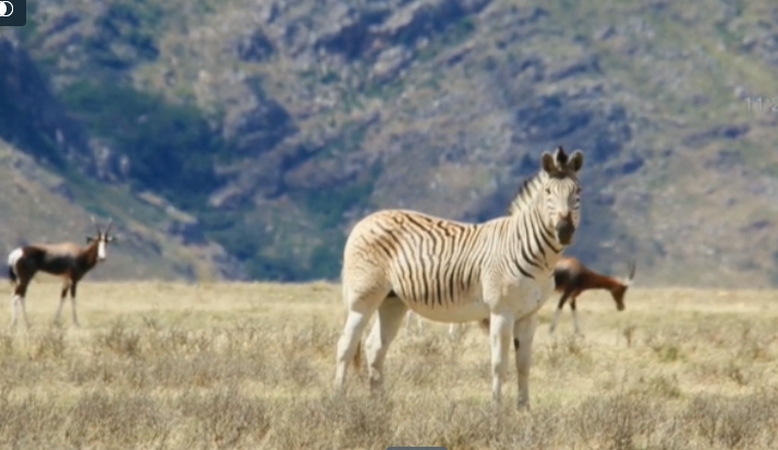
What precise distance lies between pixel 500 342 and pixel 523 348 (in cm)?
36

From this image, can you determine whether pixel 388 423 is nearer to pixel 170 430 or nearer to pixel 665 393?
pixel 170 430

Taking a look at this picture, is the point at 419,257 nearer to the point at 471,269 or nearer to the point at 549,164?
the point at 471,269

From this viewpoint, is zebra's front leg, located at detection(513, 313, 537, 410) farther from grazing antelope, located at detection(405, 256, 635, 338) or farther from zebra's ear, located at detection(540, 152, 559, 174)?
grazing antelope, located at detection(405, 256, 635, 338)

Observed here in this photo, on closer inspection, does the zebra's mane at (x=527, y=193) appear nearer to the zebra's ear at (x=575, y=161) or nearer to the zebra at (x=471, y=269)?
the zebra at (x=471, y=269)

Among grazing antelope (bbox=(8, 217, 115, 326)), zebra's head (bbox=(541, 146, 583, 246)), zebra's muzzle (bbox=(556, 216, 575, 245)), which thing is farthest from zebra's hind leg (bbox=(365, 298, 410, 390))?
grazing antelope (bbox=(8, 217, 115, 326))

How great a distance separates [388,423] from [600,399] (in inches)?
102

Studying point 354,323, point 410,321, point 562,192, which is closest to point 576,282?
point 410,321

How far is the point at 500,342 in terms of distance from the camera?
17875mm

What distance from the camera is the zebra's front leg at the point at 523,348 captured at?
18031 mm

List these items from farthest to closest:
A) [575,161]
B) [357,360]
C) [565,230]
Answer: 1. [357,360]
2. [575,161]
3. [565,230]

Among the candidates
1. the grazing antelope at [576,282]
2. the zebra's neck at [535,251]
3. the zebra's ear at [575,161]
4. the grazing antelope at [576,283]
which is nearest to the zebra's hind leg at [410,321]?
the grazing antelope at [576,283]

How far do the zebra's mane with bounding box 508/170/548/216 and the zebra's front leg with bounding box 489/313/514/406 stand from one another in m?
1.16

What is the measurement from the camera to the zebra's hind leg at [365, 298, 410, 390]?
19.1 m

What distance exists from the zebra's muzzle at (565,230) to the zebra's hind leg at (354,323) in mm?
2122
